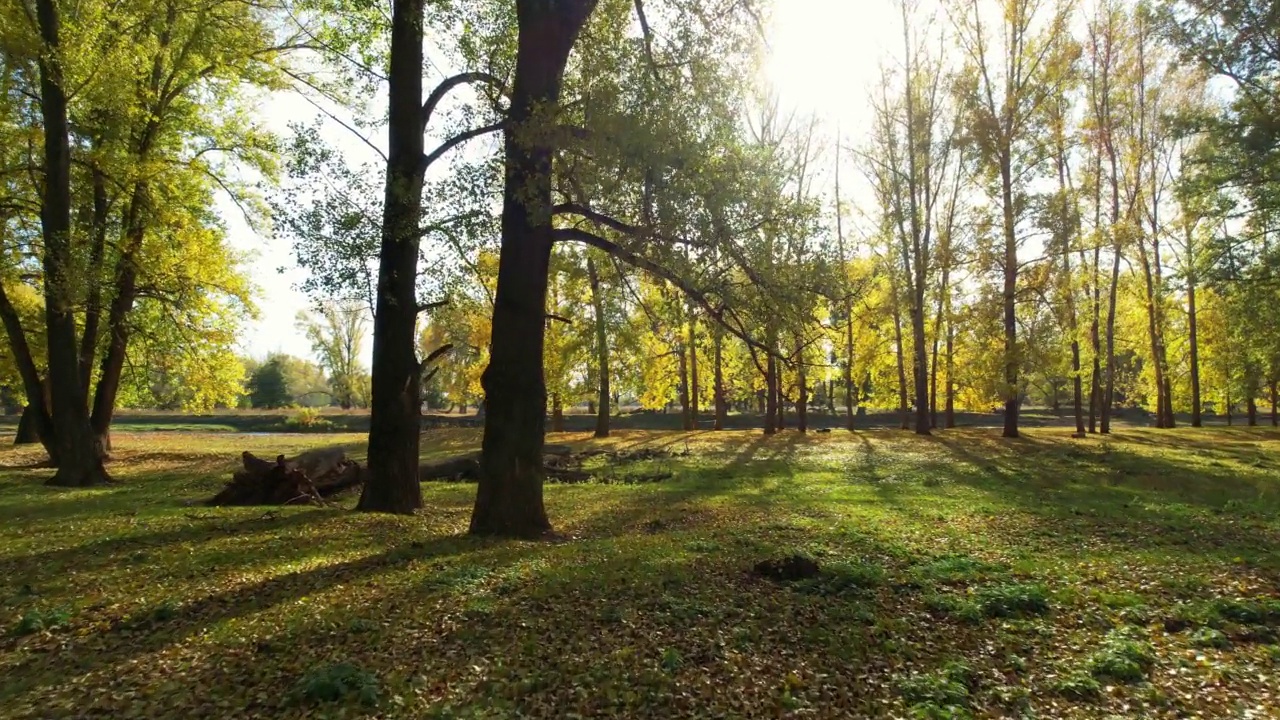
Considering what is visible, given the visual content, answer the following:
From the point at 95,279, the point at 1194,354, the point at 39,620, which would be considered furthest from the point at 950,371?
the point at 39,620

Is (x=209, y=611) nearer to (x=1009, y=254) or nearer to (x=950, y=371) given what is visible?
(x=1009, y=254)

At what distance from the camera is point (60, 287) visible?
14.6 meters

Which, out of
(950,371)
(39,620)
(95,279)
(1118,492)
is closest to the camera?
(39,620)

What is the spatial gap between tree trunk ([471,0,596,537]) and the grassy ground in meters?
1.49

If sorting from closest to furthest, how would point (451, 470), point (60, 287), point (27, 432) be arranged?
point (60, 287)
point (451, 470)
point (27, 432)

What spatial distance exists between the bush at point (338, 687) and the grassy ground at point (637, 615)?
2 centimetres

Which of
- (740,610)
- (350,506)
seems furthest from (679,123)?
(350,506)

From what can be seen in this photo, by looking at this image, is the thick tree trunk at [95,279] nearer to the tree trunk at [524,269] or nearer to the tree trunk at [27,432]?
the tree trunk at [27,432]

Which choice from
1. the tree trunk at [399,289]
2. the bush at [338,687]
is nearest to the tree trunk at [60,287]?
the tree trunk at [399,289]

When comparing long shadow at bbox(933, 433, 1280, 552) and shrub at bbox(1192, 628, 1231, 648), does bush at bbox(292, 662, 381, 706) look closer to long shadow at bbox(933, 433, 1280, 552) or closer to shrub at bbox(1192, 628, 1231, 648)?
shrub at bbox(1192, 628, 1231, 648)

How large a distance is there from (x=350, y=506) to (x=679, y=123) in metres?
9.38

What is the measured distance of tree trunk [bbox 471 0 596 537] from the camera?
9.27m

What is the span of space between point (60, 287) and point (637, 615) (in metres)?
15.2

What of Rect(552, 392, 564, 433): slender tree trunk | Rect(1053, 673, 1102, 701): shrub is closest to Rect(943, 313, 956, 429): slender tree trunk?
Rect(552, 392, 564, 433): slender tree trunk
